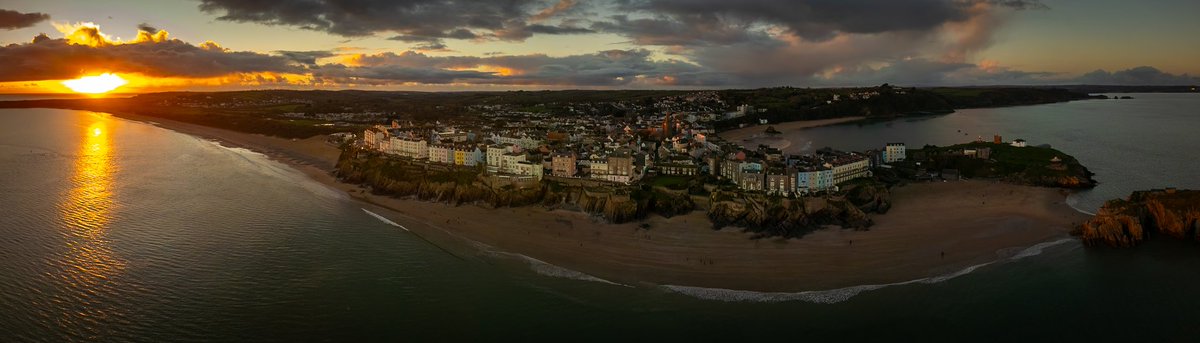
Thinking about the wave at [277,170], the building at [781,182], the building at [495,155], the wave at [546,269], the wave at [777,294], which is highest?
the building at [495,155]

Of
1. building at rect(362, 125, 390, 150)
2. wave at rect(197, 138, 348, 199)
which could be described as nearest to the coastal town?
building at rect(362, 125, 390, 150)

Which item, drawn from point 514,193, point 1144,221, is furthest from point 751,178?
point 1144,221

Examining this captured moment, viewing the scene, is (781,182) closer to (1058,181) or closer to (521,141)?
(1058,181)

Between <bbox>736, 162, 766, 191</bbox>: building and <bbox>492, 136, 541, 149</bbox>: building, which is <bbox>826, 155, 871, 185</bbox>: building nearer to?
<bbox>736, 162, 766, 191</bbox>: building

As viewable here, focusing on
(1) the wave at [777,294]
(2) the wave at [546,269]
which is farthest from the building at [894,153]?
(2) the wave at [546,269]

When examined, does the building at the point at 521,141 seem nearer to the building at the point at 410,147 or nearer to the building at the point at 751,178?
the building at the point at 410,147

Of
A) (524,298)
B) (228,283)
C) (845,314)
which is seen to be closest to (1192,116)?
(845,314)
